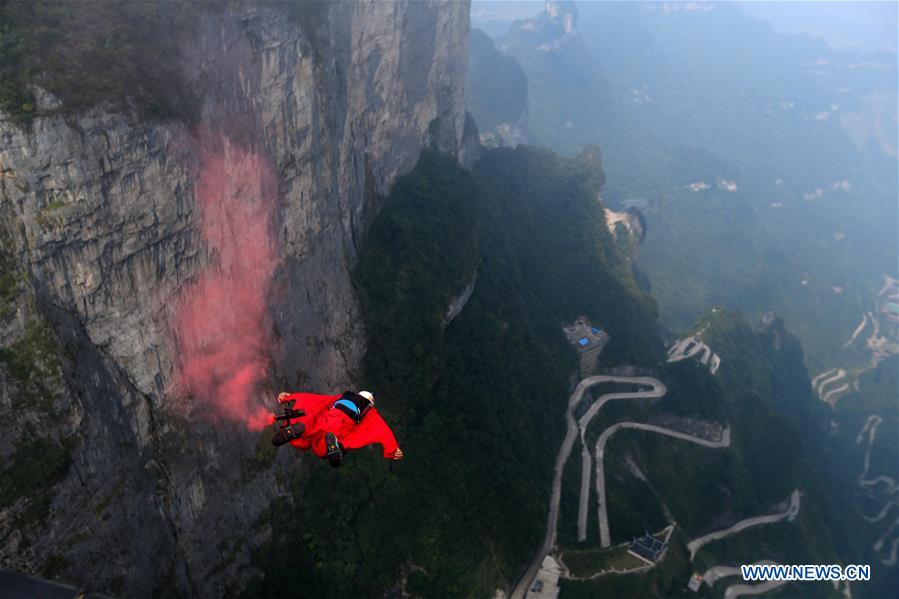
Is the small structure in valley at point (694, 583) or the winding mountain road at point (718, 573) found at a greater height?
the small structure in valley at point (694, 583)

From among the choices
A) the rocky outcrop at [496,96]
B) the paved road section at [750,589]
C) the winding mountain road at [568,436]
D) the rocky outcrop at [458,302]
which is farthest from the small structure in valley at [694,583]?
the rocky outcrop at [496,96]

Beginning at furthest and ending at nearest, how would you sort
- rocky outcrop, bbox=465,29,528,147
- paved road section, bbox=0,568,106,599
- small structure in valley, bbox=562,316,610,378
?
rocky outcrop, bbox=465,29,528,147, small structure in valley, bbox=562,316,610,378, paved road section, bbox=0,568,106,599

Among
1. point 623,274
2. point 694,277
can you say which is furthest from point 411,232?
point 694,277

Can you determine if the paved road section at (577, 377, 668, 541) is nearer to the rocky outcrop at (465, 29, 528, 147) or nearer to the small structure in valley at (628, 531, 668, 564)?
the small structure in valley at (628, 531, 668, 564)

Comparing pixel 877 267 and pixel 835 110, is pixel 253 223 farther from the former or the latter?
pixel 835 110

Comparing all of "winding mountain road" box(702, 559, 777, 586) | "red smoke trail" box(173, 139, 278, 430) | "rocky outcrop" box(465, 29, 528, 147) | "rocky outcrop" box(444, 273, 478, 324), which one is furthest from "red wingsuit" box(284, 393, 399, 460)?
"rocky outcrop" box(465, 29, 528, 147)

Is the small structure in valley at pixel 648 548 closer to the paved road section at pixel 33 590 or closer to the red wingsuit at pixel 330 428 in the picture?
the red wingsuit at pixel 330 428
